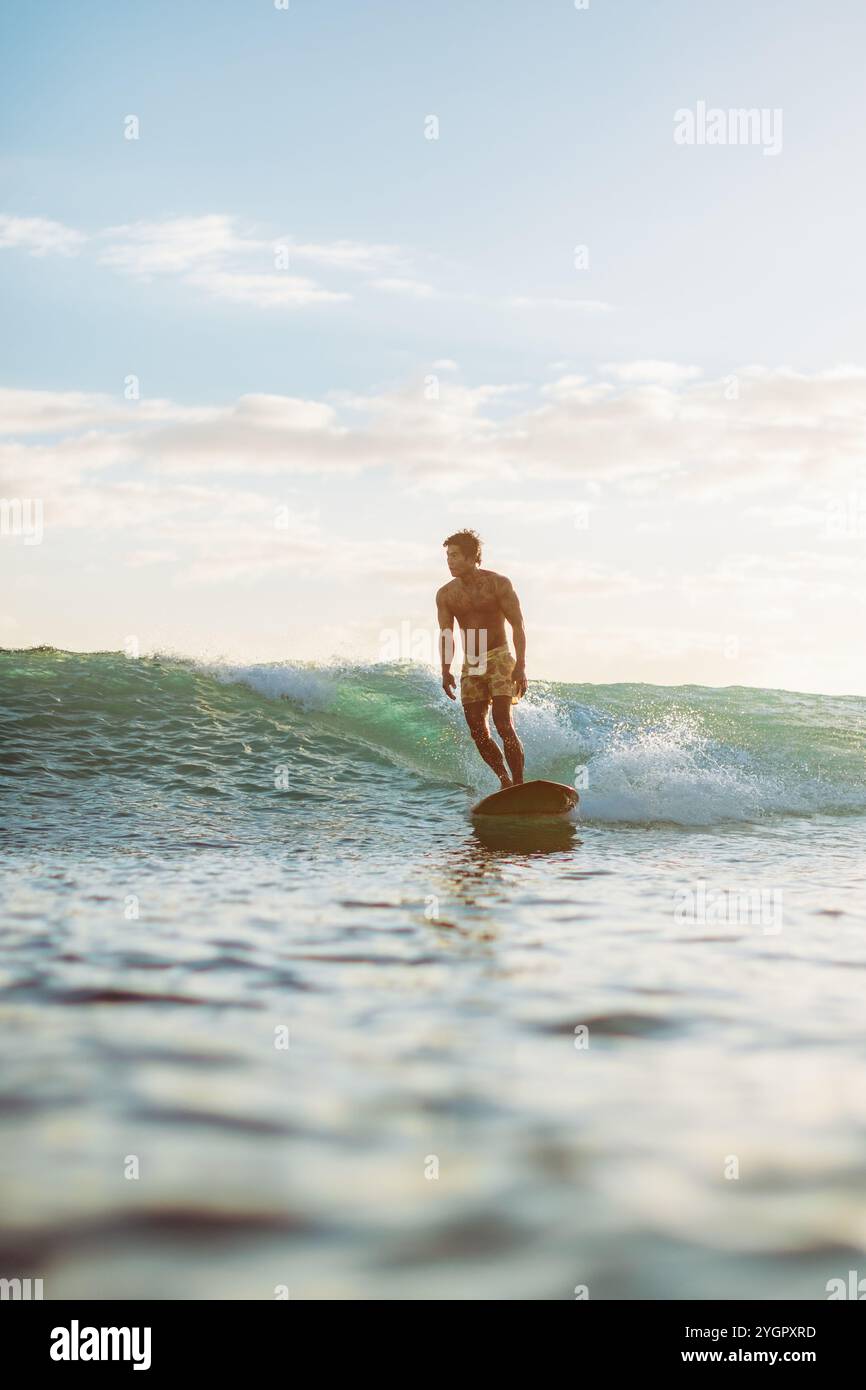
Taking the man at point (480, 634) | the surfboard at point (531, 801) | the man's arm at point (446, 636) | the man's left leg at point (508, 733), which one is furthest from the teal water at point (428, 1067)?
the man's arm at point (446, 636)

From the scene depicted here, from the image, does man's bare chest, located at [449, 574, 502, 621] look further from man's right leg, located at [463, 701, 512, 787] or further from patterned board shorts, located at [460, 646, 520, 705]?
man's right leg, located at [463, 701, 512, 787]

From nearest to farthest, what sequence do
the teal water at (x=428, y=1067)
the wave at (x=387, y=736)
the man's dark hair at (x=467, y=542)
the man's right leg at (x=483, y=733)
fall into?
1. the teal water at (x=428, y=1067)
2. the man's dark hair at (x=467, y=542)
3. the man's right leg at (x=483, y=733)
4. the wave at (x=387, y=736)

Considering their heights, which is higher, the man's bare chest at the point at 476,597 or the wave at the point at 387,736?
the man's bare chest at the point at 476,597

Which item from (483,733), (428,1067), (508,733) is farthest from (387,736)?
(428,1067)

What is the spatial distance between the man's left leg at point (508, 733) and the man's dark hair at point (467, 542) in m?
1.41

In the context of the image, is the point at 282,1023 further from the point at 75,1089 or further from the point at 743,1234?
the point at 743,1234

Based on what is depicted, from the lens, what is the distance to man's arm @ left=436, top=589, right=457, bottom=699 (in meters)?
10.3

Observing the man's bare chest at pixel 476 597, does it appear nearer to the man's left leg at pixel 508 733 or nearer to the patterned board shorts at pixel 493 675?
the patterned board shorts at pixel 493 675

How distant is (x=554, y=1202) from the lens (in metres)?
2.12

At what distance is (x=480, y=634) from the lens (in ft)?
33.3

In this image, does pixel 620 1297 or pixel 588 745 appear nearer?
pixel 620 1297

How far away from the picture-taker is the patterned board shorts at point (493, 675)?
10195 millimetres
